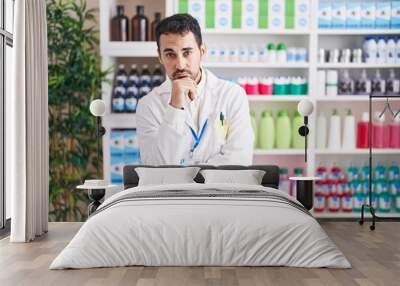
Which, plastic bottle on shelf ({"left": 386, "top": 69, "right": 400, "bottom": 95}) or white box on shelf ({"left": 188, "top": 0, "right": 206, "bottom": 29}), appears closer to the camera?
white box on shelf ({"left": 188, "top": 0, "right": 206, "bottom": 29})

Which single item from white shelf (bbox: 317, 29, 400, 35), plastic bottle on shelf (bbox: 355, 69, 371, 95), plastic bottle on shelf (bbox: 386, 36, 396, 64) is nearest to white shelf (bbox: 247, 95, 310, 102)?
plastic bottle on shelf (bbox: 355, 69, 371, 95)

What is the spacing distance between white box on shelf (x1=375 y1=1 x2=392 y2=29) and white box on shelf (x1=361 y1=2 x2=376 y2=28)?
4cm

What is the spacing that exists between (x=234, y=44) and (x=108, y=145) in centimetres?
166

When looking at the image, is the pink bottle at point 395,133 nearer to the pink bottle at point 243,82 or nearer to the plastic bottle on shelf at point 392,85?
the plastic bottle on shelf at point 392,85

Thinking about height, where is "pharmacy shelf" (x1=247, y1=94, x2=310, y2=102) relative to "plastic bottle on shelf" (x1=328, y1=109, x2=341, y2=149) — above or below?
above

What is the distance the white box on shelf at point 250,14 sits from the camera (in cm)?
690

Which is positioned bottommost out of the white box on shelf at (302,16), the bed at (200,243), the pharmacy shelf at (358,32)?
the bed at (200,243)

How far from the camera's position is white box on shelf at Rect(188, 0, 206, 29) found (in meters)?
6.86

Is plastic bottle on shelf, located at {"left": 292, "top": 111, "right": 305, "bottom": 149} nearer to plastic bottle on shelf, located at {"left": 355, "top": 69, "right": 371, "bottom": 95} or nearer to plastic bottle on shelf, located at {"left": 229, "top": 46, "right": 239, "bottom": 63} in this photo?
plastic bottle on shelf, located at {"left": 355, "top": 69, "right": 371, "bottom": 95}

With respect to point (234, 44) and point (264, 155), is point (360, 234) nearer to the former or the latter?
point (264, 155)

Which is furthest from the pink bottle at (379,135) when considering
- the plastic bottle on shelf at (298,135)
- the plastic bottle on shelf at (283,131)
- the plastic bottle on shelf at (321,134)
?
the plastic bottle on shelf at (283,131)

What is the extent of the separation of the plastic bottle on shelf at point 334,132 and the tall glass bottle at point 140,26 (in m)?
2.06

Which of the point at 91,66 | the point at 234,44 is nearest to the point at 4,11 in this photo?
the point at 91,66

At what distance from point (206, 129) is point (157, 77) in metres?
0.76
